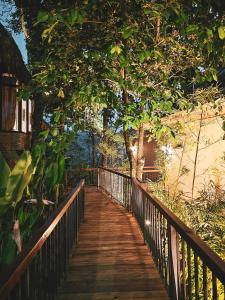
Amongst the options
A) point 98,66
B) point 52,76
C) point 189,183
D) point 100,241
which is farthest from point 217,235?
point 189,183

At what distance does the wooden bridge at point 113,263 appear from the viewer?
7.95 feet

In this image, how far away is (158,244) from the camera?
468 cm

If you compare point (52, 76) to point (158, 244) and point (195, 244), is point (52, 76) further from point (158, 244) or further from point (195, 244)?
point (195, 244)

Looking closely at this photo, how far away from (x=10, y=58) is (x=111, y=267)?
25.8ft

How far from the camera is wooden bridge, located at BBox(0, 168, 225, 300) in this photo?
7.95ft

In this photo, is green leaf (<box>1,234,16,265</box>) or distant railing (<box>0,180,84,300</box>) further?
green leaf (<box>1,234,16,265</box>)

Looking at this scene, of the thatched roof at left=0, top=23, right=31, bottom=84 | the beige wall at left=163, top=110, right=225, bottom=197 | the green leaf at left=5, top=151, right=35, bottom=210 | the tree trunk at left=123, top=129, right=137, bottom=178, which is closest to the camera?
the green leaf at left=5, top=151, right=35, bottom=210

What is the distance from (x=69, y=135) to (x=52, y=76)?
45.9 inches

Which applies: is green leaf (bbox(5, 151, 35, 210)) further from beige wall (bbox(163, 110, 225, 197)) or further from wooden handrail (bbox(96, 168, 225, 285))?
beige wall (bbox(163, 110, 225, 197))

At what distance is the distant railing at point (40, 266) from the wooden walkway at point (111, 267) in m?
0.39

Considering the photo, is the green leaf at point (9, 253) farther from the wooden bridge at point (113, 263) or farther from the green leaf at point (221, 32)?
the green leaf at point (221, 32)

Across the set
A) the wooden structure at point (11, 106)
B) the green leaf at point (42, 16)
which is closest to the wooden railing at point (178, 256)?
the green leaf at point (42, 16)

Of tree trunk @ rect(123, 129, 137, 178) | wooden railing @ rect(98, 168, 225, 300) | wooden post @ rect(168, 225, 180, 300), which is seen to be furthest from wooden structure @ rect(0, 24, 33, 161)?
wooden post @ rect(168, 225, 180, 300)

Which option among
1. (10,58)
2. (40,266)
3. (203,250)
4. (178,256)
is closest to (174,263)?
(178,256)
